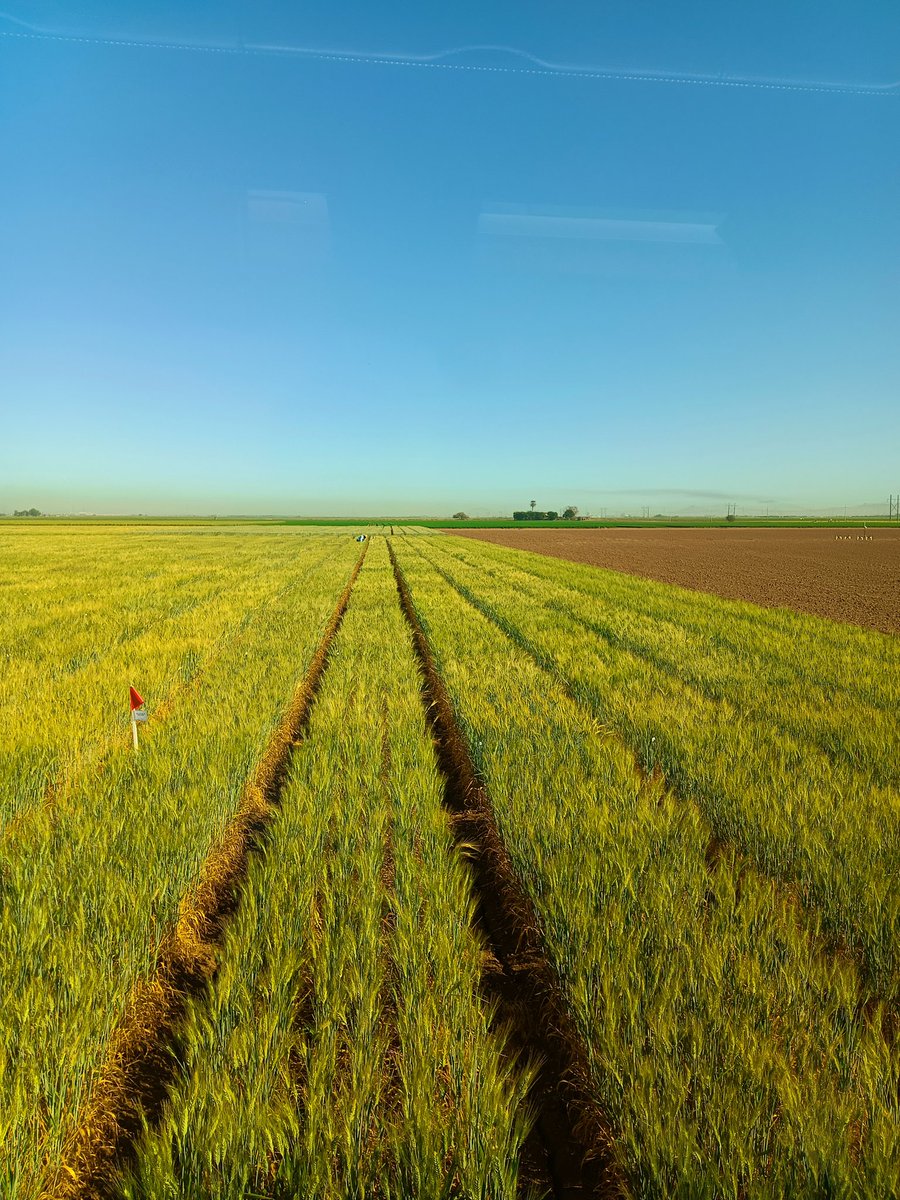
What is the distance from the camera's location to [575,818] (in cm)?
339

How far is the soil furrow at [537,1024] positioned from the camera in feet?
5.68

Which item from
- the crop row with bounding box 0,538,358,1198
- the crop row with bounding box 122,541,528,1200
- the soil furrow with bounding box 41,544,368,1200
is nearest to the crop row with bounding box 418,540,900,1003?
the crop row with bounding box 122,541,528,1200

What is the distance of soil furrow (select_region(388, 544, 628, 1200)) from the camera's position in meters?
1.73

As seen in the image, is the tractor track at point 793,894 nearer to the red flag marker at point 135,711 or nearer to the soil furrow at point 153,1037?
the soil furrow at point 153,1037

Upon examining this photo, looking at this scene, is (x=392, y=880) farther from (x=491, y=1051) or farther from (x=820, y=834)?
(x=820, y=834)

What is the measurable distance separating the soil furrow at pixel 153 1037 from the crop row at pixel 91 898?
7 centimetres

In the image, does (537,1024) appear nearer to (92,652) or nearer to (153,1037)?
(153,1037)

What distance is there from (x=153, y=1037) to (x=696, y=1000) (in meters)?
2.14

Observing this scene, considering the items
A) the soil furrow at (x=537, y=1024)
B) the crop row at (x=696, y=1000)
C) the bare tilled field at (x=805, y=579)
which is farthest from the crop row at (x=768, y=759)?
the bare tilled field at (x=805, y=579)

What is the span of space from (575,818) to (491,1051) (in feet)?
5.37

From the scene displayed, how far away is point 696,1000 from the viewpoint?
2.02 meters

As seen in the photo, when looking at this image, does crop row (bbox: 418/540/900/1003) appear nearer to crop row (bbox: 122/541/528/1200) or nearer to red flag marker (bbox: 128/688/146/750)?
crop row (bbox: 122/541/528/1200)

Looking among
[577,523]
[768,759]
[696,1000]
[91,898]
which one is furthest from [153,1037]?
[577,523]

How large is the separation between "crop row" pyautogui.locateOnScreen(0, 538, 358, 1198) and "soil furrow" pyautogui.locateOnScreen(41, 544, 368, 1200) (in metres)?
0.07
